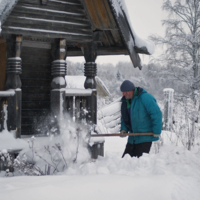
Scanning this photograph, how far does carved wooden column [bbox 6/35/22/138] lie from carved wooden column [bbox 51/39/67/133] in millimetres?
687

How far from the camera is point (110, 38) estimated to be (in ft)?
22.1

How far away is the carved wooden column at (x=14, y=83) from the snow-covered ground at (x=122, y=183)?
1618mm

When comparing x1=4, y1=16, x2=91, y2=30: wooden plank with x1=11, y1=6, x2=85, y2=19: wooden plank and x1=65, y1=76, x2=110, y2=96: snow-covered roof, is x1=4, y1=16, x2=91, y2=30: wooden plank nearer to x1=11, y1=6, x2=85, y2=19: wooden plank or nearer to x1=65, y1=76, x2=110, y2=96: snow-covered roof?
x1=11, y1=6, x2=85, y2=19: wooden plank

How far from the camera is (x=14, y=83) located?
5152 mm

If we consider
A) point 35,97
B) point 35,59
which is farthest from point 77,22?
point 35,97

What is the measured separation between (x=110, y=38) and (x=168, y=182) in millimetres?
4274

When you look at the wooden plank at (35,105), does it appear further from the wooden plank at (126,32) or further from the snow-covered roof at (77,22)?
the wooden plank at (126,32)

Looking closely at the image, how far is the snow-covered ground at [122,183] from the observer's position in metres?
2.83

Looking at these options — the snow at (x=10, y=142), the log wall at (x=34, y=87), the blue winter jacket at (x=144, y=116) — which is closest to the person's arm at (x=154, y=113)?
the blue winter jacket at (x=144, y=116)

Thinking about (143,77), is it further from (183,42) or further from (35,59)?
(35,59)

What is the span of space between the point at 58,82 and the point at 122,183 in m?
2.92

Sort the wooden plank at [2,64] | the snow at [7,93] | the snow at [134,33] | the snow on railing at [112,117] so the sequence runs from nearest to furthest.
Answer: the snow at [7,93] < the snow at [134,33] < the wooden plank at [2,64] < the snow on railing at [112,117]

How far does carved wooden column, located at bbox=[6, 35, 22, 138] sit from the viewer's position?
16.9 ft

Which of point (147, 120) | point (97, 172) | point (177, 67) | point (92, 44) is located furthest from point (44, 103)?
point (177, 67)
